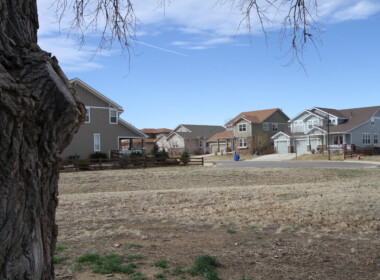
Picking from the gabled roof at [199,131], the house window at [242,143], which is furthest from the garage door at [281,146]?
the gabled roof at [199,131]

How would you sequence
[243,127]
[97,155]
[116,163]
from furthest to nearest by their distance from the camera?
[243,127]
[97,155]
[116,163]

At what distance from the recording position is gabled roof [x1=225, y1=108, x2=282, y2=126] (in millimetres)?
65688

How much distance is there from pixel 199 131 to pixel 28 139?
78.9m

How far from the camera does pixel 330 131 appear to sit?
179ft

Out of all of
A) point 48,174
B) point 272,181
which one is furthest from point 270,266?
point 272,181

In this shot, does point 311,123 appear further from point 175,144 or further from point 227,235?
point 227,235

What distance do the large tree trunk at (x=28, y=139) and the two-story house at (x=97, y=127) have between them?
31.8 meters

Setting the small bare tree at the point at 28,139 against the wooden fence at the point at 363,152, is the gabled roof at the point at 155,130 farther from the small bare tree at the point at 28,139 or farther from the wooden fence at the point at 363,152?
the small bare tree at the point at 28,139

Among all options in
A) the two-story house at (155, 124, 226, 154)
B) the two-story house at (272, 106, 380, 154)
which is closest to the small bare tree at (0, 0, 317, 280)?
the two-story house at (272, 106, 380, 154)

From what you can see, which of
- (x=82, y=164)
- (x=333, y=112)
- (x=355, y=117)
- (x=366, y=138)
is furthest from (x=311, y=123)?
(x=82, y=164)

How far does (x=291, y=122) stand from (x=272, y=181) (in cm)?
4442

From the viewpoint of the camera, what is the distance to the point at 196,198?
40.0 ft

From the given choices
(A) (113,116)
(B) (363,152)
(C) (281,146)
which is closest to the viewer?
(A) (113,116)

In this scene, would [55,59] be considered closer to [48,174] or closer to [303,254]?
[48,174]
